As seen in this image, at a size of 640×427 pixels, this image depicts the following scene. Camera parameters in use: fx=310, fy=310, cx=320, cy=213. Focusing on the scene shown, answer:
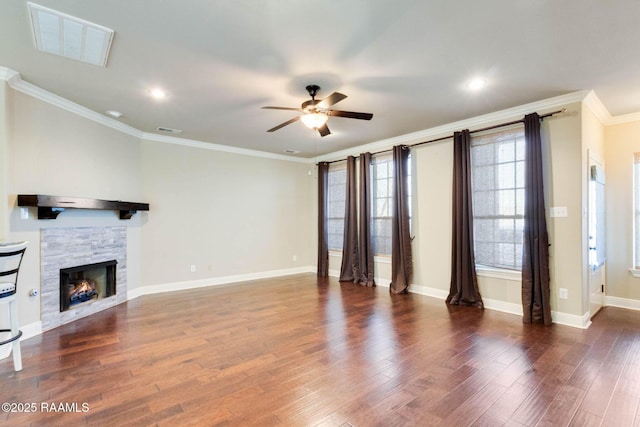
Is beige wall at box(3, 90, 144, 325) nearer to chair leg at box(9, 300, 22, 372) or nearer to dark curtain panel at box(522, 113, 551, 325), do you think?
chair leg at box(9, 300, 22, 372)

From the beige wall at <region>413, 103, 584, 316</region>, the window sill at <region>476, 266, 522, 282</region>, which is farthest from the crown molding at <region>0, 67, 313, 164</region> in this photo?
the beige wall at <region>413, 103, 584, 316</region>

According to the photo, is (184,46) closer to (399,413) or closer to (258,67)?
(258,67)

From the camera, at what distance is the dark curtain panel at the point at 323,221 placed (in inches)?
273

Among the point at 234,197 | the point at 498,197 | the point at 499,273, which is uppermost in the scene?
the point at 234,197

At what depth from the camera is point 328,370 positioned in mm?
2645

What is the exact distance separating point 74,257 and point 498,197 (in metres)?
5.77

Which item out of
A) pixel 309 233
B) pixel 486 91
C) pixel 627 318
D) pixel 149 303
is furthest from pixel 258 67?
pixel 627 318

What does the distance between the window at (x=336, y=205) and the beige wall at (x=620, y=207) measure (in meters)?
4.30

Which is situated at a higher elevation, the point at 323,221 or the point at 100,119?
the point at 100,119

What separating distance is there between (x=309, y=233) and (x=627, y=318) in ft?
18.2

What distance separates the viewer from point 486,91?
141 inches

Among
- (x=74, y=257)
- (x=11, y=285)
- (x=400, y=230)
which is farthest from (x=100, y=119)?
(x=400, y=230)

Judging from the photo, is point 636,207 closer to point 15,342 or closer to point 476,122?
point 476,122

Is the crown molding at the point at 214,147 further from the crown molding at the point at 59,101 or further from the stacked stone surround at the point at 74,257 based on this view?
the stacked stone surround at the point at 74,257
